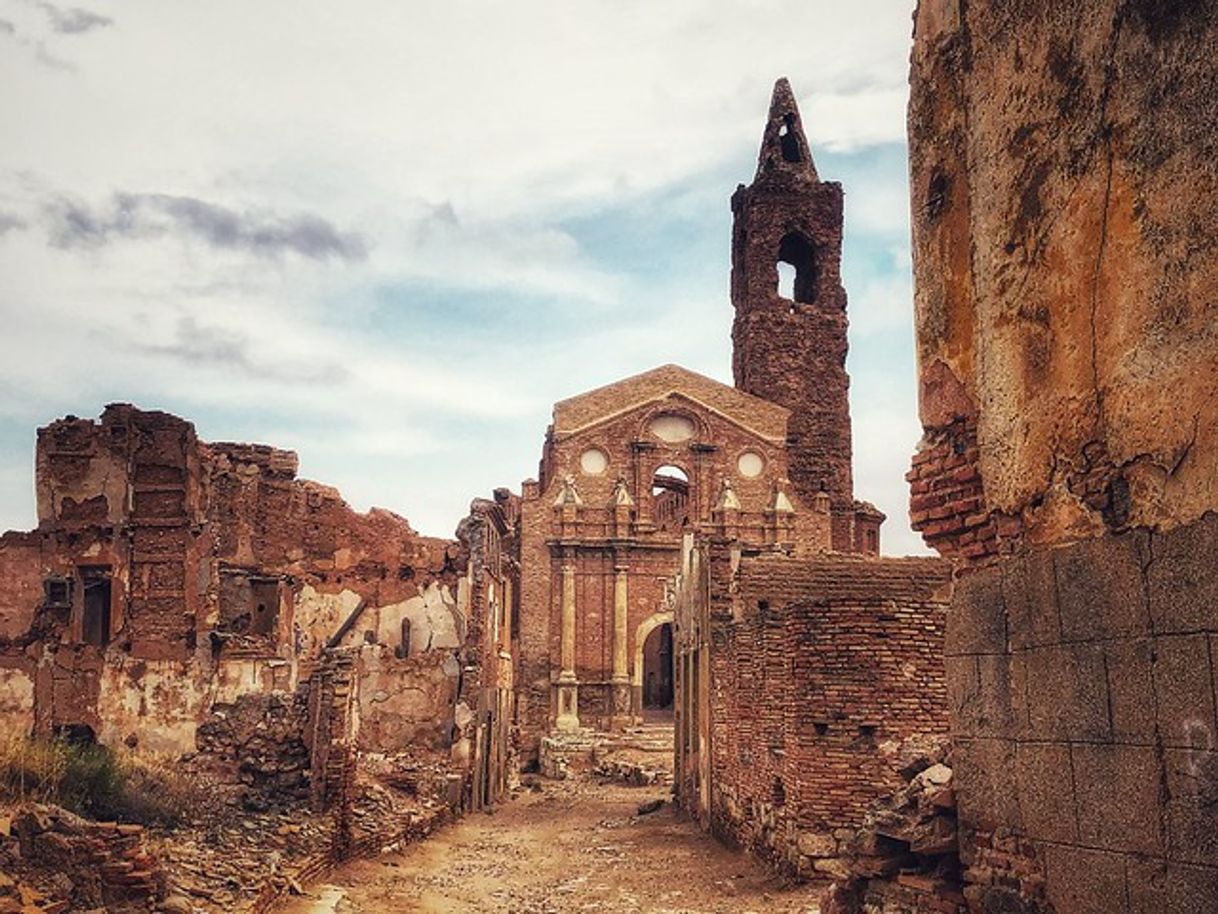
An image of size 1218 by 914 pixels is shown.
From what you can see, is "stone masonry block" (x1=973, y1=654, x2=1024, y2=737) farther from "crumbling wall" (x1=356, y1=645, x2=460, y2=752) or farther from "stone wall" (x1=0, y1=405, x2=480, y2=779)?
"crumbling wall" (x1=356, y1=645, x2=460, y2=752)

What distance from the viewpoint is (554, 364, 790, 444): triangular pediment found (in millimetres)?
33719

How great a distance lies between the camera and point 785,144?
43.3m

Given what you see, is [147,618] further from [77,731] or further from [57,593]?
[77,731]

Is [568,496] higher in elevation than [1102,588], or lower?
higher

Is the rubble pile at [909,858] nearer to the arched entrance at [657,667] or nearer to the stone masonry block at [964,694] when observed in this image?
the stone masonry block at [964,694]

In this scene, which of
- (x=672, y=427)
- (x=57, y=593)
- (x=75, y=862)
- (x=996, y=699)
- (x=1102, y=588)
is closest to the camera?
(x=1102, y=588)

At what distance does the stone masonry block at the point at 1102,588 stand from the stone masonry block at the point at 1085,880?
706mm

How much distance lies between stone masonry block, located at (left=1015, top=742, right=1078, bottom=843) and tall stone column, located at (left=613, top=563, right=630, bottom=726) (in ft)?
87.8

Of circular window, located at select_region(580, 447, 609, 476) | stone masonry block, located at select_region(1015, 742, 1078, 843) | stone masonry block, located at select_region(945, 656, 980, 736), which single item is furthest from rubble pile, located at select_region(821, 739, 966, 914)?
circular window, located at select_region(580, 447, 609, 476)

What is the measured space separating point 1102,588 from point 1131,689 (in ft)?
1.09

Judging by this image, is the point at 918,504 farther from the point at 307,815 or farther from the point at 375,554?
the point at 375,554

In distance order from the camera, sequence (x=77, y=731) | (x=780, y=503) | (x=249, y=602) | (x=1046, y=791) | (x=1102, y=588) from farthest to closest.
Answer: (x=780, y=503) → (x=249, y=602) → (x=77, y=731) → (x=1046, y=791) → (x=1102, y=588)

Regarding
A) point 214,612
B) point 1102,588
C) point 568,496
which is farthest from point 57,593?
point 568,496

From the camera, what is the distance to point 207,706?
51.9 ft
